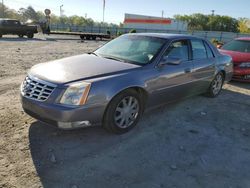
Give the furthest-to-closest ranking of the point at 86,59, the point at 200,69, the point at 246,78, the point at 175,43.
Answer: the point at 246,78
the point at 200,69
the point at 175,43
the point at 86,59

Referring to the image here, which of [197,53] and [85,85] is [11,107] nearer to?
[85,85]

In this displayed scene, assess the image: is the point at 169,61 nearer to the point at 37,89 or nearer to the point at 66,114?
the point at 66,114

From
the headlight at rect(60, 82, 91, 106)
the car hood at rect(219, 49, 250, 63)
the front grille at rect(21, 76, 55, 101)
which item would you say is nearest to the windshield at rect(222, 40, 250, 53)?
the car hood at rect(219, 49, 250, 63)

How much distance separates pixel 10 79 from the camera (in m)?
7.28

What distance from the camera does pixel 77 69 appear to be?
164 inches

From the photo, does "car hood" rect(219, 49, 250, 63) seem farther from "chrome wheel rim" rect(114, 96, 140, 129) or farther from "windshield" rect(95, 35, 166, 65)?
"chrome wheel rim" rect(114, 96, 140, 129)

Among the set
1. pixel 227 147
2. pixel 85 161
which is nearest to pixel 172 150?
pixel 227 147

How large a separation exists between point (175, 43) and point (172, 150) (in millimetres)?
2166

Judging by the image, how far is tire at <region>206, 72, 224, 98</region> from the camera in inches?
255

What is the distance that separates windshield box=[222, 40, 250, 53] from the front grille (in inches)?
296

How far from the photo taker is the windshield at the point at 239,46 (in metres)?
9.24

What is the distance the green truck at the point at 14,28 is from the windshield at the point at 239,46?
21.5 m

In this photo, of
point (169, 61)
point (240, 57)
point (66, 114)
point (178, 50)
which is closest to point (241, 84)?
point (240, 57)

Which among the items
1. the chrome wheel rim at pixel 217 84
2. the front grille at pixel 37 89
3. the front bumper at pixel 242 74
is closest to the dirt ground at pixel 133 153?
the front grille at pixel 37 89
